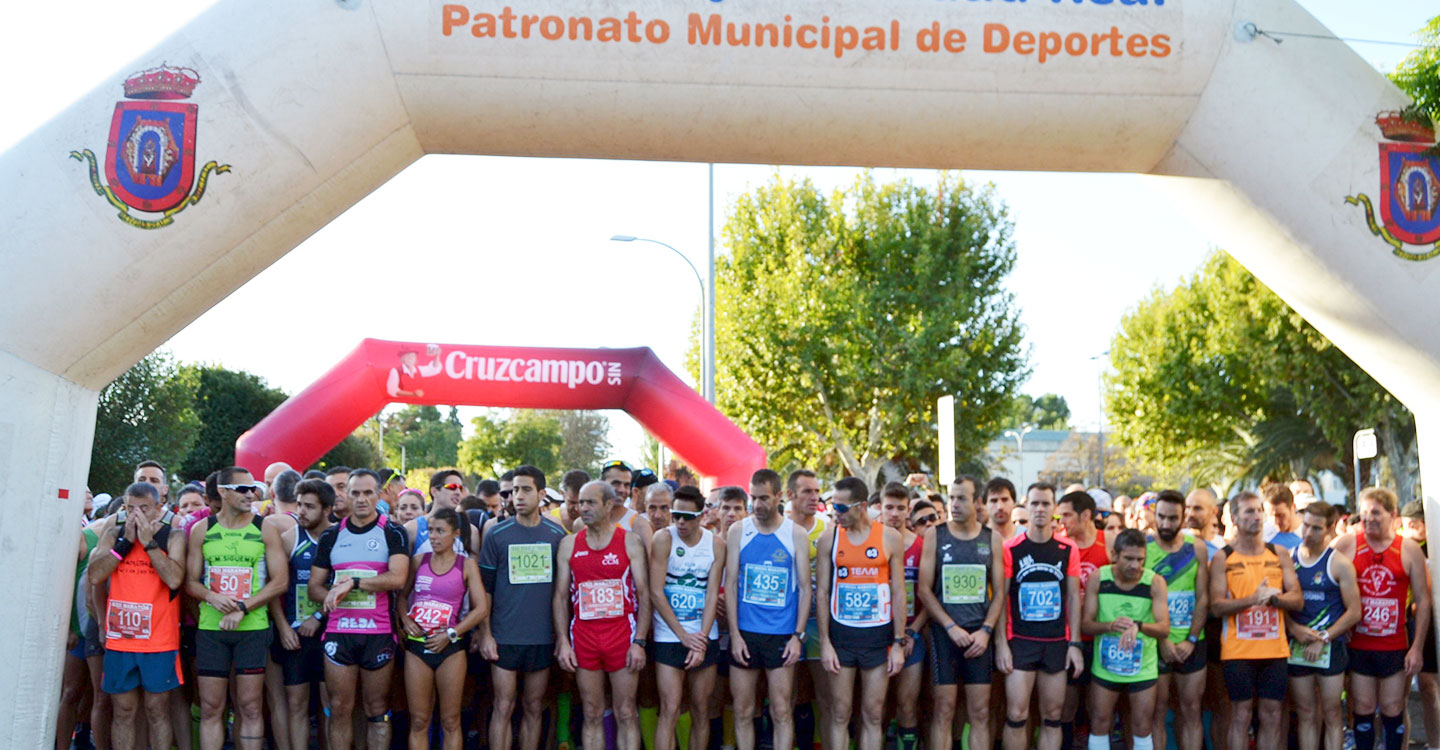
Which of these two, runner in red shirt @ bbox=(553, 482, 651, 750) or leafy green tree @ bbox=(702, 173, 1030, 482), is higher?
leafy green tree @ bbox=(702, 173, 1030, 482)

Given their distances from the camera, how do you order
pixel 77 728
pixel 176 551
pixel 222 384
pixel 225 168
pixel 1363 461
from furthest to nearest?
pixel 222 384 → pixel 1363 461 → pixel 77 728 → pixel 176 551 → pixel 225 168

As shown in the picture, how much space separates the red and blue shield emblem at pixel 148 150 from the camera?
595cm

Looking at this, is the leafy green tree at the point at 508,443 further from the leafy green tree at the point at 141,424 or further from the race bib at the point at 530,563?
the race bib at the point at 530,563

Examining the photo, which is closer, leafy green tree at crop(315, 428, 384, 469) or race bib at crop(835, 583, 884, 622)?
race bib at crop(835, 583, 884, 622)

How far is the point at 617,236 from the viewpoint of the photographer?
21.5m

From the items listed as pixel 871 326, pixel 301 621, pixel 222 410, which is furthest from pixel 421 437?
pixel 301 621

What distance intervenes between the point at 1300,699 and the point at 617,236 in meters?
15.8

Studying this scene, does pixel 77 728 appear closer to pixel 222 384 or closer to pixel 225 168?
pixel 225 168

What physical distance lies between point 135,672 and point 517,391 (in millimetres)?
6354

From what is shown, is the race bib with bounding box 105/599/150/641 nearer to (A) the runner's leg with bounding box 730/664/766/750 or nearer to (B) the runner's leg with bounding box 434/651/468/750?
(B) the runner's leg with bounding box 434/651/468/750

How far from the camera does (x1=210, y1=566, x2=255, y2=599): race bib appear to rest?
6957 millimetres

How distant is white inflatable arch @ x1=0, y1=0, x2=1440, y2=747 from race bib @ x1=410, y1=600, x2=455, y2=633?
6.00 feet

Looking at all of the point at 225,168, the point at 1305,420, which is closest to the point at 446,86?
the point at 225,168

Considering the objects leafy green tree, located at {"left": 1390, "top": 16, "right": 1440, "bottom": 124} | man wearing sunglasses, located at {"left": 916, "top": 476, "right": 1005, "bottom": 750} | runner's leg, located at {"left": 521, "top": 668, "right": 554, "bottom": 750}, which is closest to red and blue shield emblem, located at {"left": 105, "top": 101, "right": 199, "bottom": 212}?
runner's leg, located at {"left": 521, "top": 668, "right": 554, "bottom": 750}
